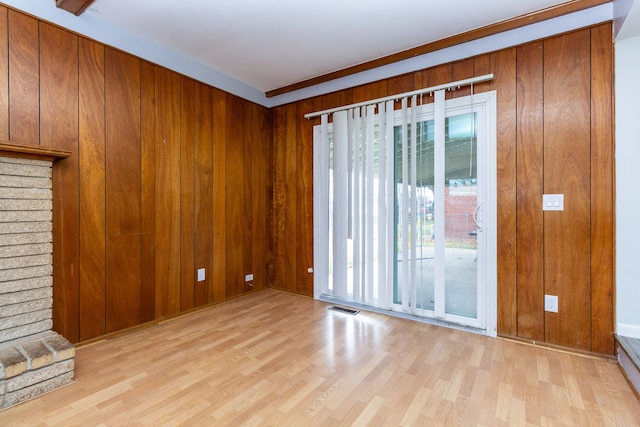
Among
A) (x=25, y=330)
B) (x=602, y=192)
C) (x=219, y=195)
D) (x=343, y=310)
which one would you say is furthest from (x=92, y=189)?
(x=602, y=192)

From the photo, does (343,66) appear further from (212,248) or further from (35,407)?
(35,407)

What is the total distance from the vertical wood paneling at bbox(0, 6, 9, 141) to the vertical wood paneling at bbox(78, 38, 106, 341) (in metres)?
0.40

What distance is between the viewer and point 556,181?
2.26 metres

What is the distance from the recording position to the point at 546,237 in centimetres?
230

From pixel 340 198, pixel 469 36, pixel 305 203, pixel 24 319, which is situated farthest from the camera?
pixel 305 203

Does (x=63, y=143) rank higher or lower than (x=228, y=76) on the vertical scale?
lower

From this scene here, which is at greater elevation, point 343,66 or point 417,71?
point 343,66

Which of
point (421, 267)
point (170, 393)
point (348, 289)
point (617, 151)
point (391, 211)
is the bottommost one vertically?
point (170, 393)

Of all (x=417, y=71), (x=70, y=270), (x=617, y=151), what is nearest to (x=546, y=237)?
(x=617, y=151)

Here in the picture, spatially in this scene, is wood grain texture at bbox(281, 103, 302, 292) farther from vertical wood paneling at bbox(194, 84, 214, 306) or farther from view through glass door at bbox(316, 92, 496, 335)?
view through glass door at bbox(316, 92, 496, 335)

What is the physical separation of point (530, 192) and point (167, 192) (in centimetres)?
308

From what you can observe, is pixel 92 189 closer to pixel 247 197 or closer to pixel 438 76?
pixel 247 197

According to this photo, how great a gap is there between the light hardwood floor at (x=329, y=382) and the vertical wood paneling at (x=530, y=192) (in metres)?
0.30

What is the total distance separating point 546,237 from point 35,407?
3.39 meters
